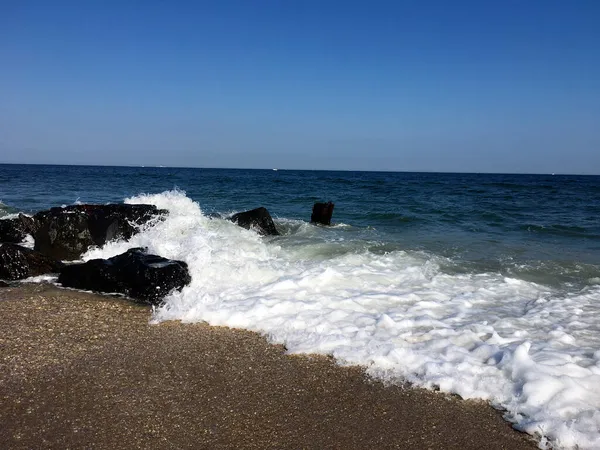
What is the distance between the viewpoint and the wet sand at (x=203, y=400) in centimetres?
244

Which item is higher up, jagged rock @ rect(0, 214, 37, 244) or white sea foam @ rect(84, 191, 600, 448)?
jagged rock @ rect(0, 214, 37, 244)

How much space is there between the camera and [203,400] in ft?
9.21

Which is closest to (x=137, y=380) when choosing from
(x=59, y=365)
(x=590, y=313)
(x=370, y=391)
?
(x=59, y=365)

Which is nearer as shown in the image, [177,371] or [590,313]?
[177,371]

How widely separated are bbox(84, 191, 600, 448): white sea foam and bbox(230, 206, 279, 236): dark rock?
236 cm

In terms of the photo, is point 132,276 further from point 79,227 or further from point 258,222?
point 258,222

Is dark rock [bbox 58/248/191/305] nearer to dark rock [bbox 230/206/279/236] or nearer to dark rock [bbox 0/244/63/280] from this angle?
dark rock [bbox 0/244/63/280]

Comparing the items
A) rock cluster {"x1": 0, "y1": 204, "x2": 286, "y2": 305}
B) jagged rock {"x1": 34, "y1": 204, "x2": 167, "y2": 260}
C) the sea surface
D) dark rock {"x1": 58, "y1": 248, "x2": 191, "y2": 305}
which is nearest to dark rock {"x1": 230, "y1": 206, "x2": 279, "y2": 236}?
rock cluster {"x1": 0, "y1": 204, "x2": 286, "y2": 305}

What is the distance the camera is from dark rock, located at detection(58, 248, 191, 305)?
4.95 metres

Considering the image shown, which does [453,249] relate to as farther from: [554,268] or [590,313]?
[590,313]

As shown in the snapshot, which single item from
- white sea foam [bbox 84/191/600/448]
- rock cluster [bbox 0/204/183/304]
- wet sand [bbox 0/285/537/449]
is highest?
rock cluster [bbox 0/204/183/304]

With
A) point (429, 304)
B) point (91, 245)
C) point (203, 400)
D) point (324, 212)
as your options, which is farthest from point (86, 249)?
point (324, 212)

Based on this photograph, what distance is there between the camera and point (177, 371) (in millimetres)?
3201

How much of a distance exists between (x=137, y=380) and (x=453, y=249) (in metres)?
6.73
